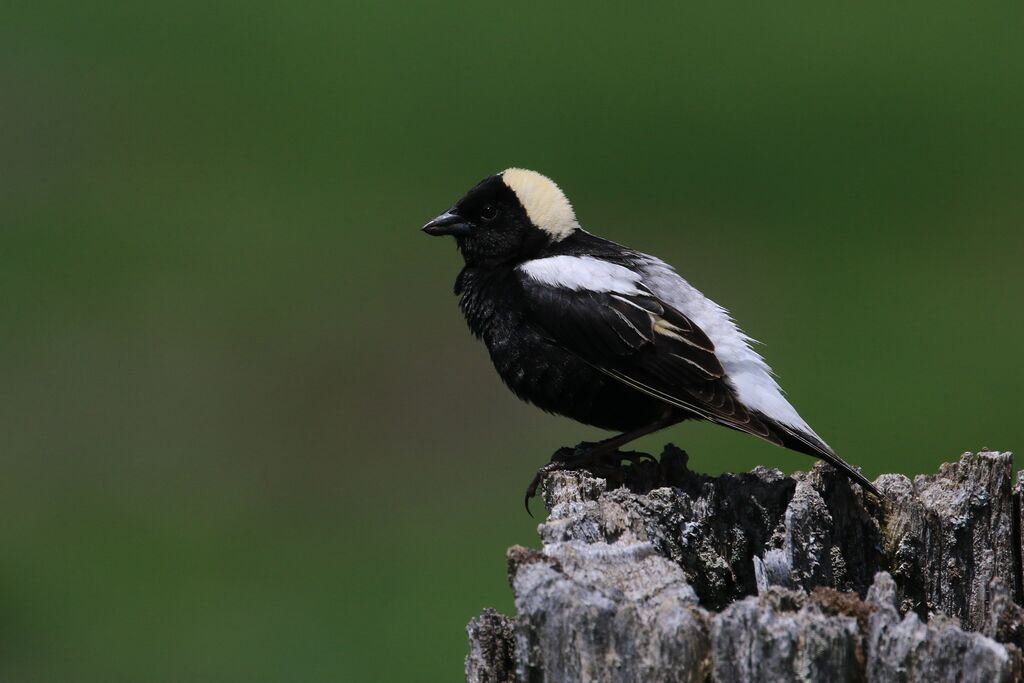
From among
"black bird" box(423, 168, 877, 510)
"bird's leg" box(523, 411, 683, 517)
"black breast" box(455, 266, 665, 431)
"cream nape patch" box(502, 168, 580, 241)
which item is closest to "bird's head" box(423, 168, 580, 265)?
"cream nape patch" box(502, 168, 580, 241)

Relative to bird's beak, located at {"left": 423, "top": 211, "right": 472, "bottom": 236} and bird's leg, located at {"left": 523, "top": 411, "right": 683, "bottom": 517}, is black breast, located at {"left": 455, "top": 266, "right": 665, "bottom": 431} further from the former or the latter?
bird's beak, located at {"left": 423, "top": 211, "right": 472, "bottom": 236}

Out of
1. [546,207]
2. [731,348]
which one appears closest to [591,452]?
[731,348]

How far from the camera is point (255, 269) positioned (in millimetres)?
13312

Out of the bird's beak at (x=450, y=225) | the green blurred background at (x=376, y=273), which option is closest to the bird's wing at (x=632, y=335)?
the bird's beak at (x=450, y=225)

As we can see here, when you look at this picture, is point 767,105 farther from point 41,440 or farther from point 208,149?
point 41,440

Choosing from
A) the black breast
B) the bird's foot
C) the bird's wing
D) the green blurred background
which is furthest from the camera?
the green blurred background

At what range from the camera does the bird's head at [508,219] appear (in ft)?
20.9

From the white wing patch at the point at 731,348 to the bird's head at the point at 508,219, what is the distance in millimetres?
529

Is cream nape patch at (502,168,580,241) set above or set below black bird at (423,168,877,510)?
above

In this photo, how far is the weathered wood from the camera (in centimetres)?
297

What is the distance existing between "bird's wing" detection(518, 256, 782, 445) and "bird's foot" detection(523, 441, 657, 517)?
261mm

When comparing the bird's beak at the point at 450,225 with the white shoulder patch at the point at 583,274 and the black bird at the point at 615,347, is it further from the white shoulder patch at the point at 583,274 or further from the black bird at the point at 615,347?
the white shoulder patch at the point at 583,274

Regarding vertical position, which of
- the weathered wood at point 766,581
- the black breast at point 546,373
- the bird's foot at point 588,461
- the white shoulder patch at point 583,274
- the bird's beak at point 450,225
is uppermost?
the bird's beak at point 450,225

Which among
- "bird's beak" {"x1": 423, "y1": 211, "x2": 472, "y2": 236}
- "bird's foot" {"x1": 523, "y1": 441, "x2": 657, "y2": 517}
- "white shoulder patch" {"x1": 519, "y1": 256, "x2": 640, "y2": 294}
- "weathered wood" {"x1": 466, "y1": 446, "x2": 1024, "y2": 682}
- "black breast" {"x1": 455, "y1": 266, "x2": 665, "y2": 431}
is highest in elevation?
"bird's beak" {"x1": 423, "y1": 211, "x2": 472, "y2": 236}
